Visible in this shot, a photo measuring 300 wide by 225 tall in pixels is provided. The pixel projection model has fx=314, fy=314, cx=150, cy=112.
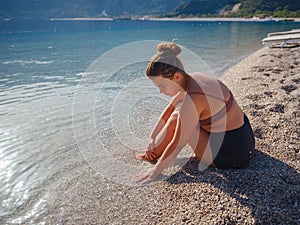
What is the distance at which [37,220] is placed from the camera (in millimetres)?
3324

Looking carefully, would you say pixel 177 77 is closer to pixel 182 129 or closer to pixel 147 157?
pixel 182 129

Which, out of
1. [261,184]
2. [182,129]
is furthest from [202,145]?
[261,184]

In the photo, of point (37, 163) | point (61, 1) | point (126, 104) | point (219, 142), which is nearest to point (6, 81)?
point (126, 104)

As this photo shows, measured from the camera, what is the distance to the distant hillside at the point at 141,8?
2822 inches

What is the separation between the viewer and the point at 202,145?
11.1 feet

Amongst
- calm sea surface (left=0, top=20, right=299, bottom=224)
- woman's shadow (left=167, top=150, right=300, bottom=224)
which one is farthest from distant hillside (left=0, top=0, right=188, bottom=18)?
woman's shadow (left=167, top=150, right=300, bottom=224)

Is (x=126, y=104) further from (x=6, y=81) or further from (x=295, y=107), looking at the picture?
(x=6, y=81)

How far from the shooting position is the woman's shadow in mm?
2799

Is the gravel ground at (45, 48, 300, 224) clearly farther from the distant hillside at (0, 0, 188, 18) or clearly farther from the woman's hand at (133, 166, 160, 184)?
the distant hillside at (0, 0, 188, 18)

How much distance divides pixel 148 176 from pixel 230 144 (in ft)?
3.26

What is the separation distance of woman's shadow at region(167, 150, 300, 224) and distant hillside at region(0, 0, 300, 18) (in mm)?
57128

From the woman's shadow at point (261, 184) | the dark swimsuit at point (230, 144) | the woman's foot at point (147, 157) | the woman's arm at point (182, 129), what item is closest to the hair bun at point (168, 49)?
the woman's arm at point (182, 129)

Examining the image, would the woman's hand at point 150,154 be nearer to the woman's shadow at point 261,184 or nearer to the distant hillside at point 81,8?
the woman's shadow at point 261,184

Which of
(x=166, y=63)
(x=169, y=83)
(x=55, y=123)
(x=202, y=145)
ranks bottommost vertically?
(x=55, y=123)
